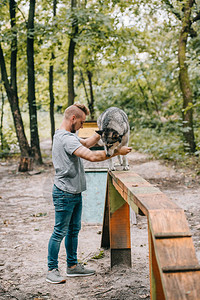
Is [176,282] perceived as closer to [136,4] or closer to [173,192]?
[173,192]

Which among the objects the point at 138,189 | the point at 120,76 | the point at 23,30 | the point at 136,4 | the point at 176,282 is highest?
the point at 136,4

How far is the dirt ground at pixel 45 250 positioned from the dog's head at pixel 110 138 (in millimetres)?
1426

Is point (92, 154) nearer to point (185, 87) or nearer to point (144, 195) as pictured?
point (144, 195)

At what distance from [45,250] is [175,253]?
9.87ft

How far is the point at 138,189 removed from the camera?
2.46 metres

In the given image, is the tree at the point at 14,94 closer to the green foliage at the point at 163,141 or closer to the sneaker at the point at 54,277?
the green foliage at the point at 163,141

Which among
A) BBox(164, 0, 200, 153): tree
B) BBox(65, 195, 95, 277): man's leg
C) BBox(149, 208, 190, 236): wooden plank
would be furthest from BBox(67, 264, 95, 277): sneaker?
BBox(164, 0, 200, 153): tree

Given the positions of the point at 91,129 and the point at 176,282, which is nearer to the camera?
the point at 176,282

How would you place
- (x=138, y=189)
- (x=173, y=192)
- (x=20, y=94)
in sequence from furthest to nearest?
(x=20, y=94), (x=173, y=192), (x=138, y=189)

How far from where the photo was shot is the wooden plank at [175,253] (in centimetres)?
162

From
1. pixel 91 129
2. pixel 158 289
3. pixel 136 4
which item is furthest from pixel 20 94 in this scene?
pixel 158 289

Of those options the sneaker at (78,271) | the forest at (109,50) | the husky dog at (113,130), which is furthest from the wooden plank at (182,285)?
the forest at (109,50)

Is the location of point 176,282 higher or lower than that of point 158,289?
higher

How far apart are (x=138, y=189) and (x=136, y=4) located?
11.0 meters
